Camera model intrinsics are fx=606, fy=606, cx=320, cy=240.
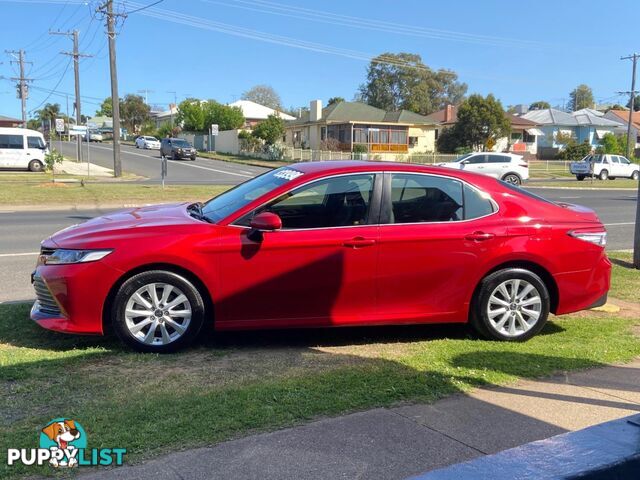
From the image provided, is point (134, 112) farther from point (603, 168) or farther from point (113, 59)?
point (603, 168)

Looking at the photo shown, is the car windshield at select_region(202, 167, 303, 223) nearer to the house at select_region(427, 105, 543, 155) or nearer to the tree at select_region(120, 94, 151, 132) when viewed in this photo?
the house at select_region(427, 105, 543, 155)

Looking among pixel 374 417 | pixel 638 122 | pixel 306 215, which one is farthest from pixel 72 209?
pixel 638 122

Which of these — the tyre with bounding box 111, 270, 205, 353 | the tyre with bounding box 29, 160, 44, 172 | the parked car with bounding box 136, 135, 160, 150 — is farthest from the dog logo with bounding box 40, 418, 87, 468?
the parked car with bounding box 136, 135, 160, 150

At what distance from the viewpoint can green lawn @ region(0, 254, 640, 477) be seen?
3.63 m

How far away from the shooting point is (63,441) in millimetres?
3418

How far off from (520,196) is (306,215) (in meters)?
2.05

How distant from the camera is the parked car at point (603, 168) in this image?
122 feet

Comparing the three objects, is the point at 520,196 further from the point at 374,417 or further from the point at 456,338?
the point at 374,417

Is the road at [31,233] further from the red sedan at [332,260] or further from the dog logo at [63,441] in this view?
the dog logo at [63,441]

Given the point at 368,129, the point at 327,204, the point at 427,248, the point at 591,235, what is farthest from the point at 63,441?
the point at 368,129

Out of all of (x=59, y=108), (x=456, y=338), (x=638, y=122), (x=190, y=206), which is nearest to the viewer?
(x=456, y=338)

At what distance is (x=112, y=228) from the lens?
5.10 m

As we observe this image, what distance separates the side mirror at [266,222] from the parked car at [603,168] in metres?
35.5

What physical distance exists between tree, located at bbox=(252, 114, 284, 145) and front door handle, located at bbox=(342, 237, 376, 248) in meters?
50.6
